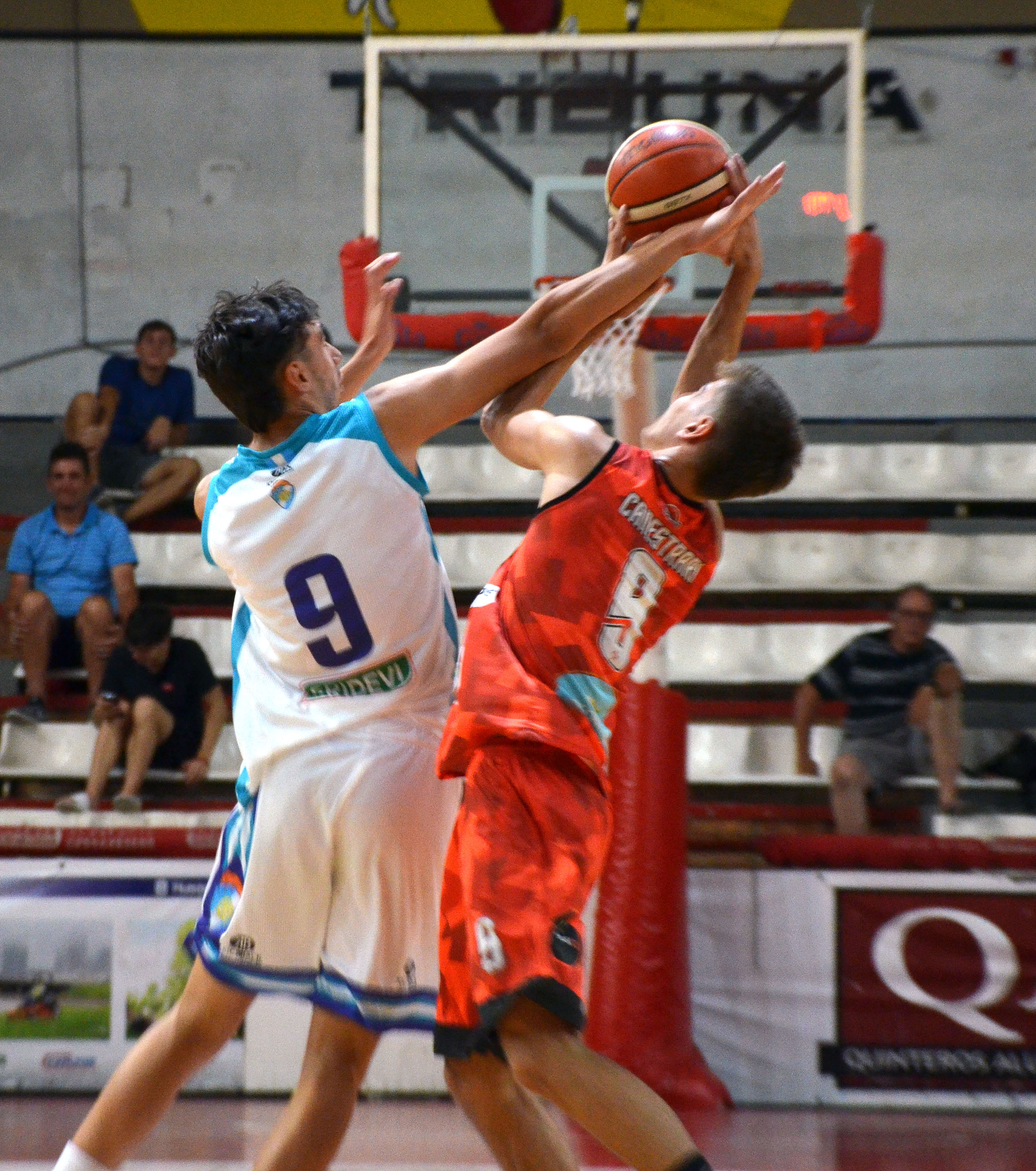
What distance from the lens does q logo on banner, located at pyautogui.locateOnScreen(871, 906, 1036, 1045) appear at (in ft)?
17.0

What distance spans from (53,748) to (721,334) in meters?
6.34

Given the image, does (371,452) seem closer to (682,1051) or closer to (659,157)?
(659,157)

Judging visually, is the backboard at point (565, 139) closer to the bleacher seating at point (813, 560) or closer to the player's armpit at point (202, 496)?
the bleacher seating at point (813, 560)

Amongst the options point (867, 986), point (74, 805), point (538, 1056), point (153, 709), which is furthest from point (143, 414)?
point (538, 1056)

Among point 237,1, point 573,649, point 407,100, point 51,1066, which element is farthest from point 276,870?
point 237,1

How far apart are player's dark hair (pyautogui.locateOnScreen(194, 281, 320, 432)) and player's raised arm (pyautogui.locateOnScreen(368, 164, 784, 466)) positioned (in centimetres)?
19

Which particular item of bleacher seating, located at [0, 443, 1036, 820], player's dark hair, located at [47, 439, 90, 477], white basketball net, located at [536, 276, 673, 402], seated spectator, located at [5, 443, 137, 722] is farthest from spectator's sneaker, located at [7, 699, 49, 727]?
white basketball net, located at [536, 276, 673, 402]

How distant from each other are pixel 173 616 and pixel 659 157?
645cm

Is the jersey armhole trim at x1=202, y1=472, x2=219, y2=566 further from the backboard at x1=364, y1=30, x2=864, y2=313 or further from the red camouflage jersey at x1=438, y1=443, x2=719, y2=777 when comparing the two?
the backboard at x1=364, y1=30, x2=864, y2=313

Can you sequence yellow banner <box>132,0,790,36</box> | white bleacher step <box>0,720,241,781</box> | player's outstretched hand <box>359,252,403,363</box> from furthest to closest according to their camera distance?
1. yellow banner <box>132,0,790,36</box>
2. white bleacher step <box>0,720,241,781</box>
3. player's outstretched hand <box>359,252,403,363</box>

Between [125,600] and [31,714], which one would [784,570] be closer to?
[125,600]

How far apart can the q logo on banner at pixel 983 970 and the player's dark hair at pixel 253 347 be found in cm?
346

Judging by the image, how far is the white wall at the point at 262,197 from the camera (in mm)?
11352

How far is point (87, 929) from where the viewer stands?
5.29 meters
